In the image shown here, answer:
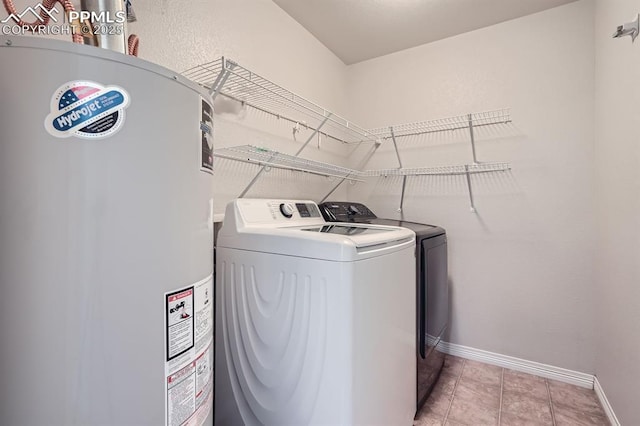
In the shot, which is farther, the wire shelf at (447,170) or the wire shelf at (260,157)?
the wire shelf at (447,170)

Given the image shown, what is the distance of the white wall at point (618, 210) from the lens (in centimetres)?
134

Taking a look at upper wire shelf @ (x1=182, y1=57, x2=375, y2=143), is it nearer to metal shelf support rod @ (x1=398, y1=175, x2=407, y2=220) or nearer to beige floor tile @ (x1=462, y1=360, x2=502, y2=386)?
metal shelf support rod @ (x1=398, y1=175, x2=407, y2=220)

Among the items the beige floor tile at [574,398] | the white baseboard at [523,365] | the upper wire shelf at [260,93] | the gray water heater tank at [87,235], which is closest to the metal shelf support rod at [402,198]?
the upper wire shelf at [260,93]

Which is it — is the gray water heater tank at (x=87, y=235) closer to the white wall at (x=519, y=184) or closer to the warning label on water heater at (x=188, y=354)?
the warning label on water heater at (x=188, y=354)

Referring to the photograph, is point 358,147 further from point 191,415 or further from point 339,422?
point 191,415

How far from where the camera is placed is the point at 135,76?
637 mm

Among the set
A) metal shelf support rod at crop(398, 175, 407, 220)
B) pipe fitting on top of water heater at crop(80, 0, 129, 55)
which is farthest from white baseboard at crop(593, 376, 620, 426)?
pipe fitting on top of water heater at crop(80, 0, 129, 55)

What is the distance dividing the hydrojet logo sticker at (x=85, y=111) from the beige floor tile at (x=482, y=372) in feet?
8.18

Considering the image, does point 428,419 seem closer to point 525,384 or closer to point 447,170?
point 525,384

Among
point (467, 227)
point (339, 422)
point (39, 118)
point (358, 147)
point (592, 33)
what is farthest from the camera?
point (358, 147)

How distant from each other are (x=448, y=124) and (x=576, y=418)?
2.08m

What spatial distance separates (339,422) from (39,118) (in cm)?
118

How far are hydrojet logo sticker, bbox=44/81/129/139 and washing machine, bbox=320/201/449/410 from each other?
1.47 m

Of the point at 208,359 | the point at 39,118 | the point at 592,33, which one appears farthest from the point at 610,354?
the point at 39,118
